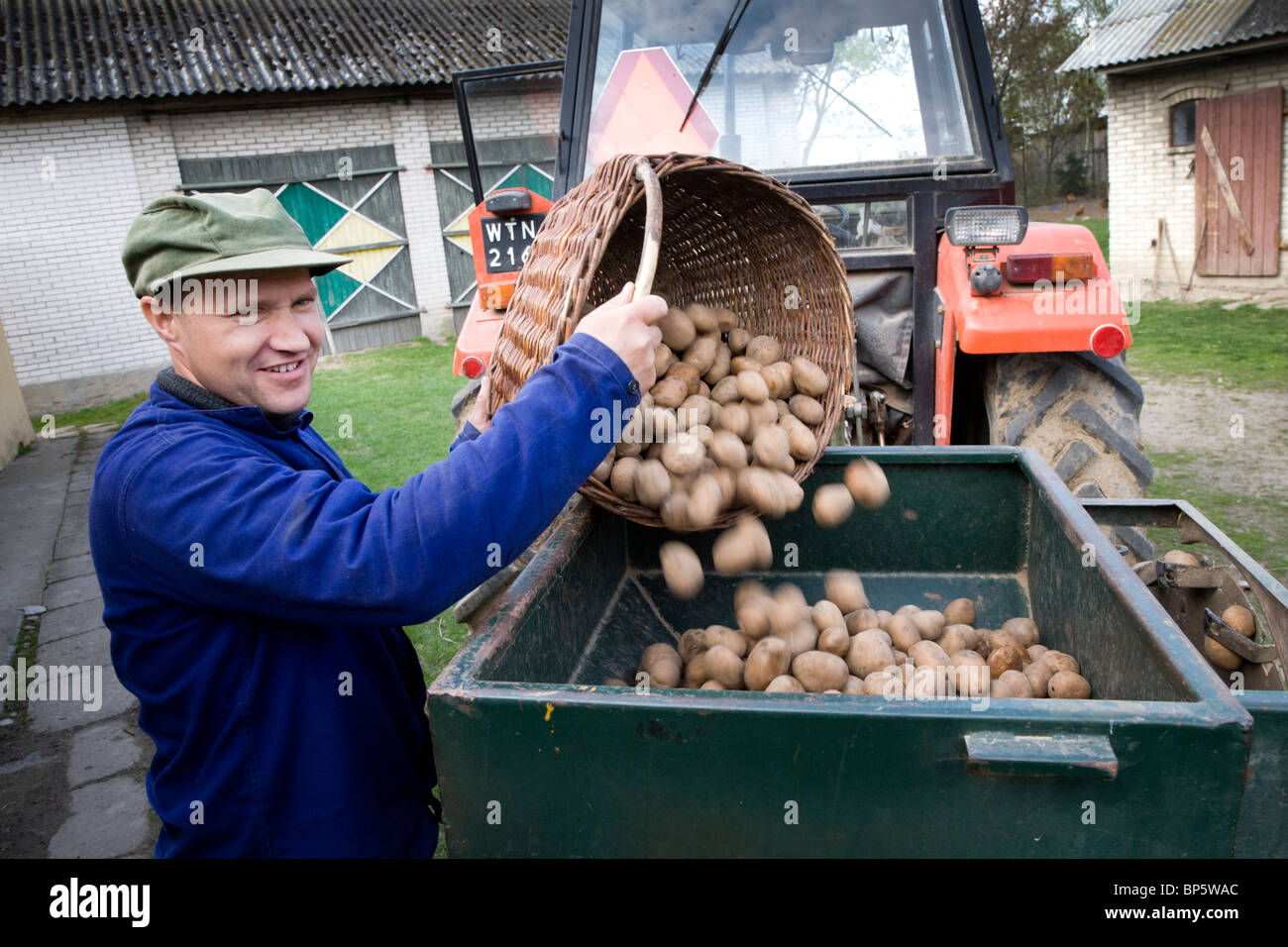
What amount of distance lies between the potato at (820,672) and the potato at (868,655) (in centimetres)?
9

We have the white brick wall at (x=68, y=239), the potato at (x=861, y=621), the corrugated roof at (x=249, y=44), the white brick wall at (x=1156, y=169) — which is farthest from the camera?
the white brick wall at (x=1156, y=169)

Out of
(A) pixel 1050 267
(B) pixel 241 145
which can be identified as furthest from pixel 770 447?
(B) pixel 241 145

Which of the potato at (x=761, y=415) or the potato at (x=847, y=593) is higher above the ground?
the potato at (x=761, y=415)

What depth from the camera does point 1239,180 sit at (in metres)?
11.5

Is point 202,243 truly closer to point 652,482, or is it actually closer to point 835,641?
point 652,482

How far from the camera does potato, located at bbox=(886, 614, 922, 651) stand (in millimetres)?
2229

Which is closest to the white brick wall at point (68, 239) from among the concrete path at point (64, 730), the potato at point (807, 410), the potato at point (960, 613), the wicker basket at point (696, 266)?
the concrete path at point (64, 730)

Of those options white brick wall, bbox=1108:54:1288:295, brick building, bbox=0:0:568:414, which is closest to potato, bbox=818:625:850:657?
brick building, bbox=0:0:568:414

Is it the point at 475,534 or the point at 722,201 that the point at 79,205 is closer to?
the point at 722,201

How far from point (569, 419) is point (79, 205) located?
1217 centimetres

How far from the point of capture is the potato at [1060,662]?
6.67ft

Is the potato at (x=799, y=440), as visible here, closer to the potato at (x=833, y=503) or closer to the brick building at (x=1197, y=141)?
the potato at (x=833, y=503)

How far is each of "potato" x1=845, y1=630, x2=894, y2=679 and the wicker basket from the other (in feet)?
1.27

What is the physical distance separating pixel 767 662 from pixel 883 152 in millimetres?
2135
